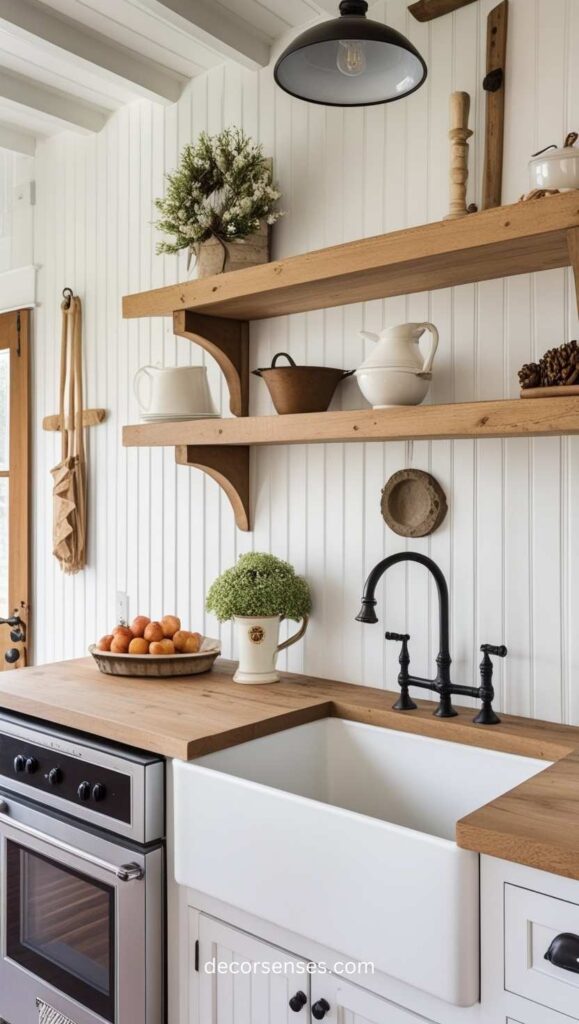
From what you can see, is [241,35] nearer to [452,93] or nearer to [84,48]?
[84,48]

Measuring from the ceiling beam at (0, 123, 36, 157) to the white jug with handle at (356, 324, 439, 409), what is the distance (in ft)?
6.18

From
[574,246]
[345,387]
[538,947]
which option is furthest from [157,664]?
[574,246]

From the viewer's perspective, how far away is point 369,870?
1.31 m

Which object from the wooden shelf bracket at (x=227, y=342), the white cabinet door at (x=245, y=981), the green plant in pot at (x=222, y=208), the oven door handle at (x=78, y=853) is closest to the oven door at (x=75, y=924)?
the oven door handle at (x=78, y=853)

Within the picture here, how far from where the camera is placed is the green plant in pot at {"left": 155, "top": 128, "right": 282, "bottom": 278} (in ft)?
7.13

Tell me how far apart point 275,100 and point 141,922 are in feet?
6.67

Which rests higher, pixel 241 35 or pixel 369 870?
pixel 241 35

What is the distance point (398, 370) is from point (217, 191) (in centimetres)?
84

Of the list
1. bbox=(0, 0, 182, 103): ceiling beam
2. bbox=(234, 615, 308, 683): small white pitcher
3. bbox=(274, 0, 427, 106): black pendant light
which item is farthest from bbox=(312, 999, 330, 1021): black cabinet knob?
bbox=(0, 0, 182, 103): ceiling beam

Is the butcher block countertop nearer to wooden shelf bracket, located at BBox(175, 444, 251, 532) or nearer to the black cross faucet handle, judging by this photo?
the black cross faucet handle

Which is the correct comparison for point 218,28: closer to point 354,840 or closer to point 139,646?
point 139,646

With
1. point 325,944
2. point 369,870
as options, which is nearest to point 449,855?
point 369,870

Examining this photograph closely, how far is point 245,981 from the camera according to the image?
1550mm

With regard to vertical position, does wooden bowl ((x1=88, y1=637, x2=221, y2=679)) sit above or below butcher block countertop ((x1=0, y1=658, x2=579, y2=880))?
above
